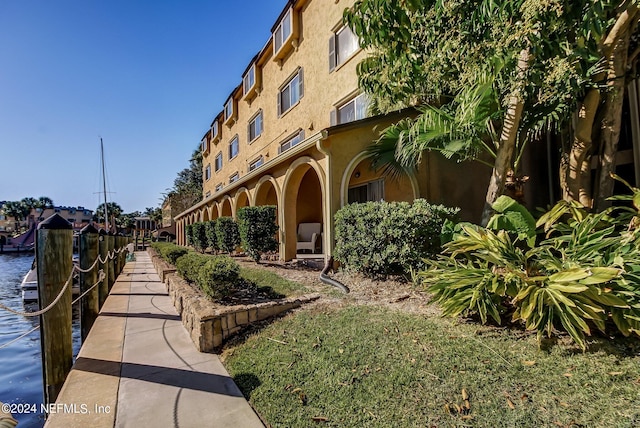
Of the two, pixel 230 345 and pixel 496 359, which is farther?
pixel 230 345

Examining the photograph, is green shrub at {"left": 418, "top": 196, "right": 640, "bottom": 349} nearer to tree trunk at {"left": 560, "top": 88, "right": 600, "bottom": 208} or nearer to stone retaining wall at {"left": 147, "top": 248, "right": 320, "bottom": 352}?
tree trunk at {"left": 560, "top": 88, "right": 600, "bottom": 208}

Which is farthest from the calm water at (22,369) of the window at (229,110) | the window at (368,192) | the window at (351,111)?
the window at (229,110)

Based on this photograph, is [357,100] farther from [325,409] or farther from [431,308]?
[325,409]

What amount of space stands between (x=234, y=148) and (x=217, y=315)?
2233 cm

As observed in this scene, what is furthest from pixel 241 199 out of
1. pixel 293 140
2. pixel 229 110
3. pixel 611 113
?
pixel 611 113

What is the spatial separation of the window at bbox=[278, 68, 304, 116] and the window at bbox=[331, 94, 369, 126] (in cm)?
334

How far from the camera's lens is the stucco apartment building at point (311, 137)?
8633 millimetres

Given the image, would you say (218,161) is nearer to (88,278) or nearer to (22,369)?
(88,278)

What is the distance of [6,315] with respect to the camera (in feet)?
34.7

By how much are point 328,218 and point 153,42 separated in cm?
962

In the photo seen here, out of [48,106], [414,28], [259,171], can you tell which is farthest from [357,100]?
[48,106]

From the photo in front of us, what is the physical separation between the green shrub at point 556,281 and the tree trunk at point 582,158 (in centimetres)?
140

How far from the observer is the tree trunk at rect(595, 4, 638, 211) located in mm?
5371

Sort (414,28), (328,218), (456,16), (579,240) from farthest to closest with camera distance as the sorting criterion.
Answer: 1. (328,218)
2. (414,28)
3. (456,16)
4. (579,240)
